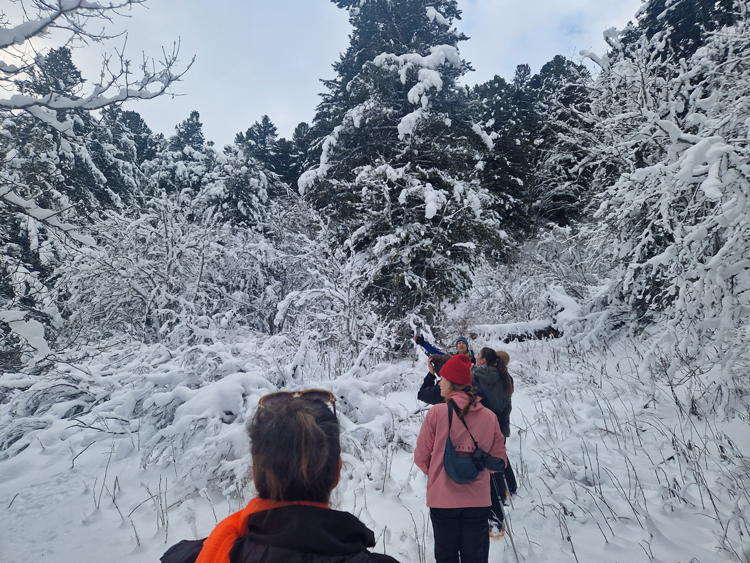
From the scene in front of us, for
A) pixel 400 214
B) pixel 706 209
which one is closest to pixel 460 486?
pixel 706 209

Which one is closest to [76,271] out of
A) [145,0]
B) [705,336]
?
[145,0]

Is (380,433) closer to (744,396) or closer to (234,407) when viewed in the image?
(234,407)

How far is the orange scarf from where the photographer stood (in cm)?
92

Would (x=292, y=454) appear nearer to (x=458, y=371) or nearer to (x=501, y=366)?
(x=458, y=371)

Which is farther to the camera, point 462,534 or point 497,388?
point 497,388

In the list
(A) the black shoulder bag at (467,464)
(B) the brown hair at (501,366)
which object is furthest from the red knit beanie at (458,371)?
(B) the brown hair at (501,366)

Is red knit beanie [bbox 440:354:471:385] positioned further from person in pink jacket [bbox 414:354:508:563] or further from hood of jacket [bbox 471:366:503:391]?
hood of jacket [bbox 471:366:503:391]

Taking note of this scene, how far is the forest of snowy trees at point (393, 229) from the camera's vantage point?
12.8ft

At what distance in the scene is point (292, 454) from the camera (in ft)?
3.52

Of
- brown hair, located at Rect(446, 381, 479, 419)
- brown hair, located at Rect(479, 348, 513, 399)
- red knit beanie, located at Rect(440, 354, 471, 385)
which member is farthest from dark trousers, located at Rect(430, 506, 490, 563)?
brown hair, located at Rect(479, 348, 513, 399)

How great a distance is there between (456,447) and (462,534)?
A: 1.94 feet

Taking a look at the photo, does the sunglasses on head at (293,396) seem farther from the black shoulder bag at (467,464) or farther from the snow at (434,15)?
the snow at (434,15)

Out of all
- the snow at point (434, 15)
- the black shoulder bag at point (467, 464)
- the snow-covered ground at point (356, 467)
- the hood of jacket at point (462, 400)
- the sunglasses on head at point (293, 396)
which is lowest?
the snow-covered ground at point (356, 467)

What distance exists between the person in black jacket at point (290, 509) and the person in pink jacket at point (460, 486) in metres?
1.47
